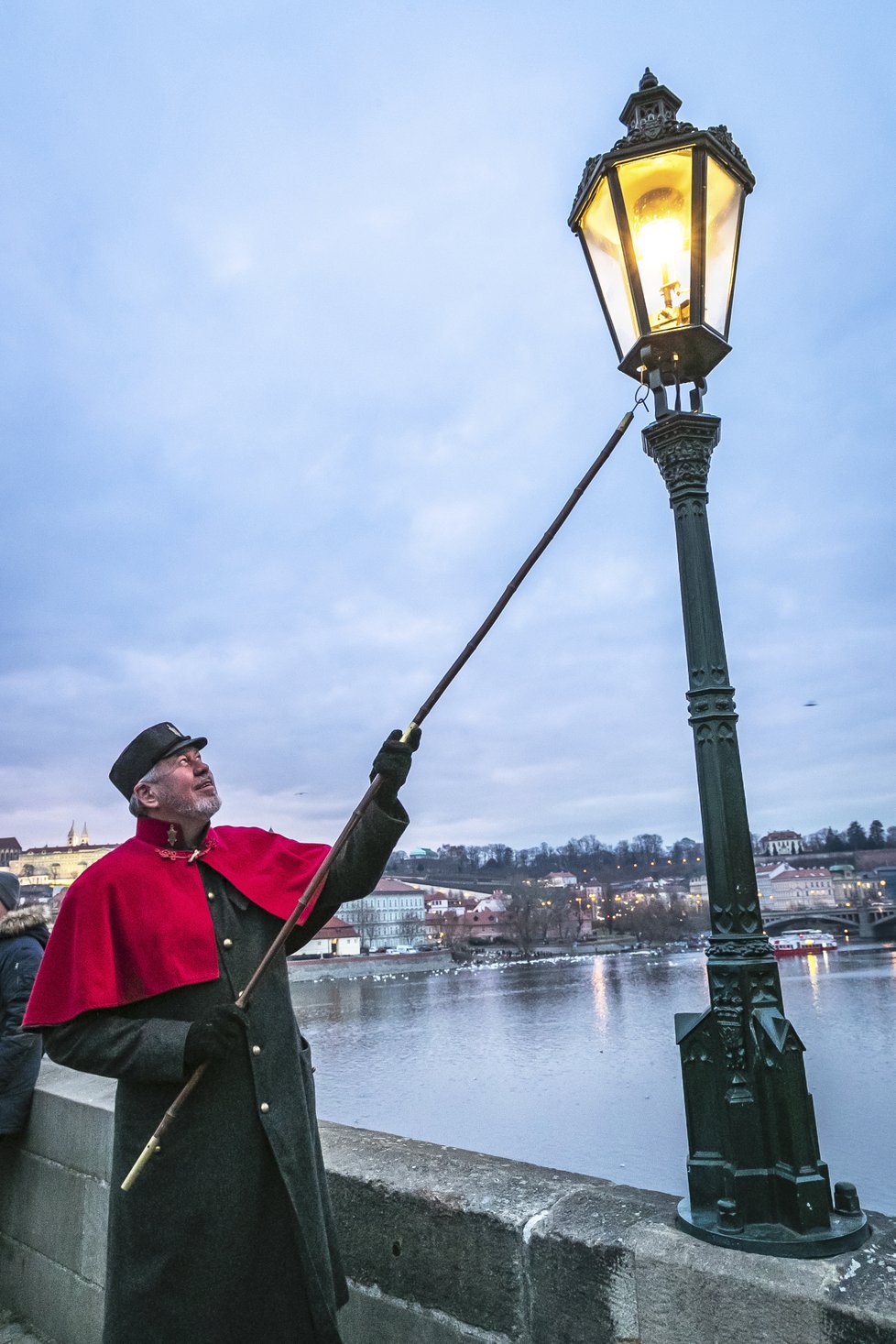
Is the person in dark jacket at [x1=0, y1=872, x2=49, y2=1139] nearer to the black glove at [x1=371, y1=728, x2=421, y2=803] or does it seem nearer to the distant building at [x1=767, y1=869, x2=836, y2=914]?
the black glove at [x1=371, y1=728, x2=421, y2=803]

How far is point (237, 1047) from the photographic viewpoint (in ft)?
6.89

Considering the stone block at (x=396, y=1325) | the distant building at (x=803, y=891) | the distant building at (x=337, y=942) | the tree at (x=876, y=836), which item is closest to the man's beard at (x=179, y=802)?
the stone block at (x=396, y=1325)

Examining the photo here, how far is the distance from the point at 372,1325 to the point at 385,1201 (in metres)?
0.33

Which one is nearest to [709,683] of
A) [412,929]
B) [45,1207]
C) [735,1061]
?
[735,1061]

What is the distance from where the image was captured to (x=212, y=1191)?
80.1 inches

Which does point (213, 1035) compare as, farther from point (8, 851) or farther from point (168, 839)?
point (8, 851)

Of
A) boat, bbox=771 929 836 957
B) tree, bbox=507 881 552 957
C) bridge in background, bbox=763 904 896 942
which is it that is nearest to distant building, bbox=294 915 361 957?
tree, bbox=507 881 552 957

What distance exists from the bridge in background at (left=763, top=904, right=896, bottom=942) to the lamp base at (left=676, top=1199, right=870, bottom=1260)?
90.0 metres

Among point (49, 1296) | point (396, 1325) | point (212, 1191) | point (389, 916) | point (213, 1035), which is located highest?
point (213, 1035)

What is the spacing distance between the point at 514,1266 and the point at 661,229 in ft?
8.50

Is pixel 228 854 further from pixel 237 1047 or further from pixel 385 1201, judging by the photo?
pixel 385 1201

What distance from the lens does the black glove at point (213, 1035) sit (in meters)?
2.00

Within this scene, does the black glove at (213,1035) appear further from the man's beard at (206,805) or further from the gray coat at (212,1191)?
the man's beard at (206,805)

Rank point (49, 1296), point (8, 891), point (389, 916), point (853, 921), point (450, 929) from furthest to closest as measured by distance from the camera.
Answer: point (389, 916), point (450, 929), point (853, 921), point (8, 891), point (49, 1296)
